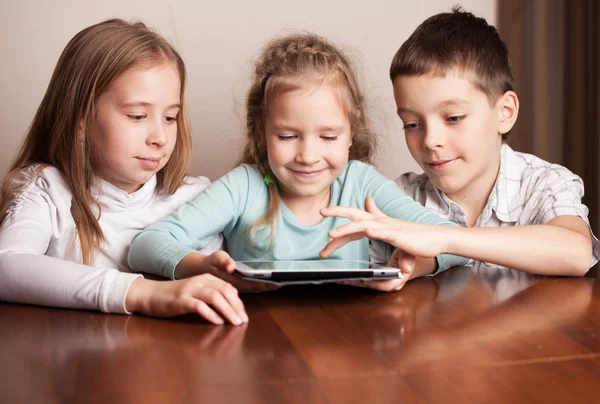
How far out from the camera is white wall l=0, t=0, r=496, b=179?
7.82 feet

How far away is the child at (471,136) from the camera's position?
1.67 m

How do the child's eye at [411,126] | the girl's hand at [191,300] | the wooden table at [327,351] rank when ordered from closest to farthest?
the wooden table at [327,351] → the girl's hand at [191,300] → the child's eye at [411,126]

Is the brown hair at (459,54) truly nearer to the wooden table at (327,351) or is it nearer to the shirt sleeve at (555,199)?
the shirt sleeve at (555,199)

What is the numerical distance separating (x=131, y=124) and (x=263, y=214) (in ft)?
1.17

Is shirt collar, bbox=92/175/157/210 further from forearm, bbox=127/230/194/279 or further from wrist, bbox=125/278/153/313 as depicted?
wrist, bbox=125/278/153/313

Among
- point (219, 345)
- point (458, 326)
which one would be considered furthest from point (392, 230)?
point (219, 345)

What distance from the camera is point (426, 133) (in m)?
1.68

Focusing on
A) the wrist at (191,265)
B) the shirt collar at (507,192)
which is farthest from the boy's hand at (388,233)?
the shirt collar at (507,192)

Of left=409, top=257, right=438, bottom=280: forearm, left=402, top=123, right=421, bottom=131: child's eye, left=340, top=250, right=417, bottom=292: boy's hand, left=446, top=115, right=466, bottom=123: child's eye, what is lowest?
left=409, top=257, right=438, bottom=280: forearm

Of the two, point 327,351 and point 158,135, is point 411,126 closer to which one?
point 158,135

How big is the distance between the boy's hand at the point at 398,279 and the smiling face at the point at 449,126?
48cm

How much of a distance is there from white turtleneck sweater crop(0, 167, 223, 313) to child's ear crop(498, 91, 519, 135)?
763 mm

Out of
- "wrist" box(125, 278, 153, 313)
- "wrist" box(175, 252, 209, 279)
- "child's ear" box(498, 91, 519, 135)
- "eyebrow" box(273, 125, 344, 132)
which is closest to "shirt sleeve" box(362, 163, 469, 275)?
"eyebrow" box(273, 125, 344, 132)

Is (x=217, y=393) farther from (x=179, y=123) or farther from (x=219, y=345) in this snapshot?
(x=179, y=123)
